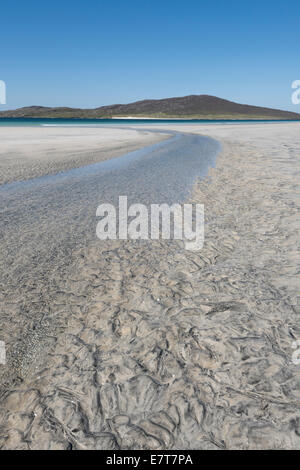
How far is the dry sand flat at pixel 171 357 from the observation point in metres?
1.90

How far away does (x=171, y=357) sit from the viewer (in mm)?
2506

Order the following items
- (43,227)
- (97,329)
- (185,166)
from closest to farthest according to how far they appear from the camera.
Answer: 1. (97,329)
2. (43,227)
3. (185,166)

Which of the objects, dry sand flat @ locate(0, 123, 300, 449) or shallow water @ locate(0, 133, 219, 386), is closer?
dry sand flat @ locate(0, 123, 300, 449)

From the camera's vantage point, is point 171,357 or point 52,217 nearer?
point 171,357

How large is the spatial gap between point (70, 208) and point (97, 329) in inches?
175

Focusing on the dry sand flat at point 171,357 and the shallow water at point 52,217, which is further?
the shallow water at point 52,217

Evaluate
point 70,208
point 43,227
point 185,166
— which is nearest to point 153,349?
point 43,227

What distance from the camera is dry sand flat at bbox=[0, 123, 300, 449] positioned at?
1901 millimetres

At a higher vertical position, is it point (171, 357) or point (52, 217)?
point (52, 217)

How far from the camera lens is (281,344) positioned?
2.60 meters
